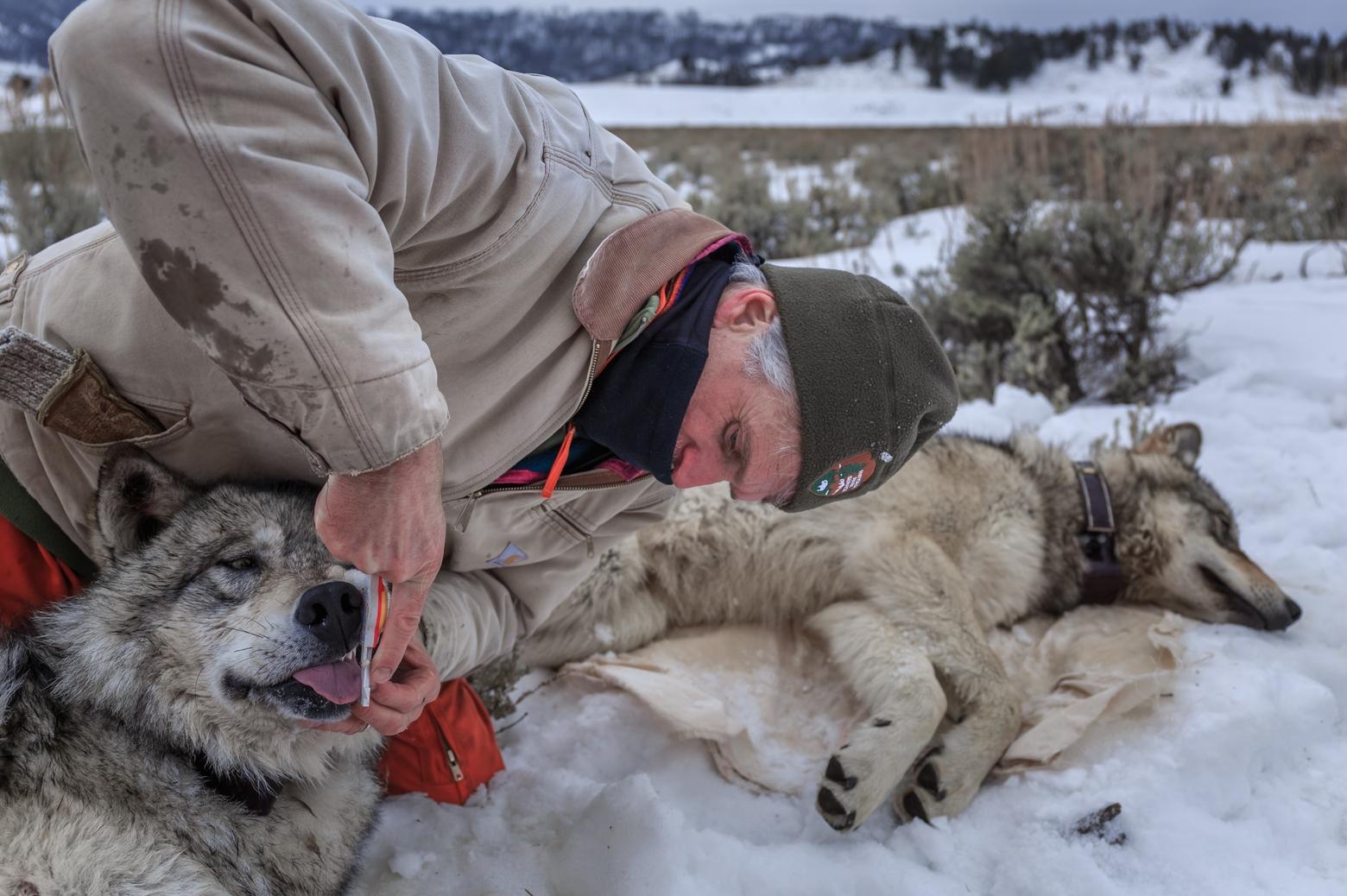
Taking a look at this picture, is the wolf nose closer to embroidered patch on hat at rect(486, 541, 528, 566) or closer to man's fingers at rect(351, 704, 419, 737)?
man's fingers at rect(351, 704, 419, 737)

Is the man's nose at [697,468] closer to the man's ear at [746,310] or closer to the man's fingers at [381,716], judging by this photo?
the man's ear at [746,310]

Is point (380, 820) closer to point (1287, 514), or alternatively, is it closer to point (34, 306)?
point (34, 306)

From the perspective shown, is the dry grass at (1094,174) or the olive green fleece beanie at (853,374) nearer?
the olive green fleece beanie at (853,374)

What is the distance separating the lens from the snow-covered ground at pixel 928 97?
14.5 m

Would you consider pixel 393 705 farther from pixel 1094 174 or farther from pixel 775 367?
pixel 1094 174

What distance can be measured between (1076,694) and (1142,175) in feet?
18.5

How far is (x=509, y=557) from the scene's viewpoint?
7.94 ft

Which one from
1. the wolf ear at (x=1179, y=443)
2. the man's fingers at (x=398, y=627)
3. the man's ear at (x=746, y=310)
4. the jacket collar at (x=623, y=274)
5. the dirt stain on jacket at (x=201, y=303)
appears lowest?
the wolf ear at (x=1179, y=443)

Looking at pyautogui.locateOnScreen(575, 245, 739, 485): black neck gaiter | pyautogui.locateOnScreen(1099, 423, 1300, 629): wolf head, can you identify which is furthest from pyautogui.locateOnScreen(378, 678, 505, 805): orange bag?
pyautogui.locateOnScreen(1099, 423, 1300, 629): wolf head

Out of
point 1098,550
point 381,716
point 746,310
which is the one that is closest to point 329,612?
point 381,716

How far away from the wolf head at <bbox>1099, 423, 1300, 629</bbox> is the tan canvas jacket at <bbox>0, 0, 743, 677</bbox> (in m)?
2.16

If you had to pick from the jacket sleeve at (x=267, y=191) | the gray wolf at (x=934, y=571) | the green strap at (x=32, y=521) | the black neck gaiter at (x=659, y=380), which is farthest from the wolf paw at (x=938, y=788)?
the green strap at (x=32, y=521)

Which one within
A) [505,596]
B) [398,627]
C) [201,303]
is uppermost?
[201,303]

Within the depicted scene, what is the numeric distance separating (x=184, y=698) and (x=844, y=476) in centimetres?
145
